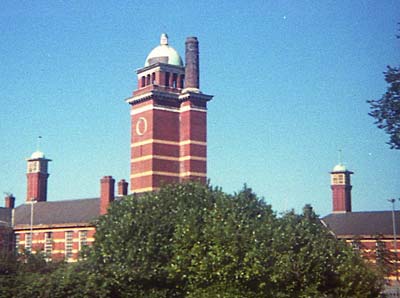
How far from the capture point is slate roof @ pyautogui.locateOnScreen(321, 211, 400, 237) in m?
71.6

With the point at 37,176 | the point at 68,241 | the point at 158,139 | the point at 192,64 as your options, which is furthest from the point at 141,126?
the point at 37,176

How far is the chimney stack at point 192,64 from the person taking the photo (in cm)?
6525

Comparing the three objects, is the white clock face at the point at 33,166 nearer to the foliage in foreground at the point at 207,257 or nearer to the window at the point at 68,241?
the window at the point at 68,241

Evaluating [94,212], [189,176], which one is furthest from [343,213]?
[94,212]

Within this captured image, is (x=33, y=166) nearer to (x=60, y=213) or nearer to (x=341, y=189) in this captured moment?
(x=60, y=213)

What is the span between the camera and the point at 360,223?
2933 inches

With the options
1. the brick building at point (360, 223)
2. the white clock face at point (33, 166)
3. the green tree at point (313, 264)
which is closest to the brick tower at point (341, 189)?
the brick building at point (360, 223)

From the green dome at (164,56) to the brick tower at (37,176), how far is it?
25.3m

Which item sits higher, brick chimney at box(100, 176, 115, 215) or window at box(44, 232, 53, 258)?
brick chimney at box(100, 176, 115, 215)

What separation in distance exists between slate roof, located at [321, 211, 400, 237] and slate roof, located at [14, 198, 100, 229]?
26652mm

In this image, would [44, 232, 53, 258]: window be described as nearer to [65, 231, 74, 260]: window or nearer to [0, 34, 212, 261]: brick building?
[0, 34, 212, 261]: brick building

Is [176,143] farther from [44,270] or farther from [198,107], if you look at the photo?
[44,270]

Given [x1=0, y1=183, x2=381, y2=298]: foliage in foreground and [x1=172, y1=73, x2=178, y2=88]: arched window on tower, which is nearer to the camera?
[x1=0, y1=183, x2=381, y2=298]: foliage in foreground

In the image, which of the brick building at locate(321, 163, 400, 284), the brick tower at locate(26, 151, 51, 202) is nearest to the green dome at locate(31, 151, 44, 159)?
the brick tower at locate(26, 151, 51, 202)
